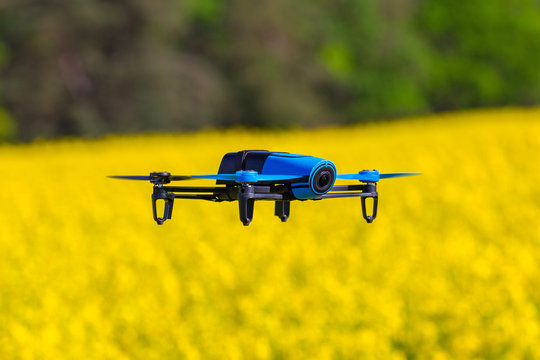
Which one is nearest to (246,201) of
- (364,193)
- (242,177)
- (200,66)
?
(242,177)

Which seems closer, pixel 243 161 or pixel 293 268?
pixel 243 161

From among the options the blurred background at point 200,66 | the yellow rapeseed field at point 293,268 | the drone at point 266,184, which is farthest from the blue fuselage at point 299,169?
the blurred background at point 200,66

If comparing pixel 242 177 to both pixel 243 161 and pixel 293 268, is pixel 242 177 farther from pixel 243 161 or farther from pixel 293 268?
pixel 293 268

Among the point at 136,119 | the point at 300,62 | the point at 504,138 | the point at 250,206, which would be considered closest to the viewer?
the point at 250,206

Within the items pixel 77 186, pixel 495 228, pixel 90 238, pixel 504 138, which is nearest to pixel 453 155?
pixel 504 138

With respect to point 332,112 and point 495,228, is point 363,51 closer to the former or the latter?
point 332,112

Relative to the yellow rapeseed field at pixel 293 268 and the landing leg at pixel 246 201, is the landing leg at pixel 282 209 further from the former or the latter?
the yellow rapeseed field at pixel 293 268

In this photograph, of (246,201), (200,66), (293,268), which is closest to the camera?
(246,201)
